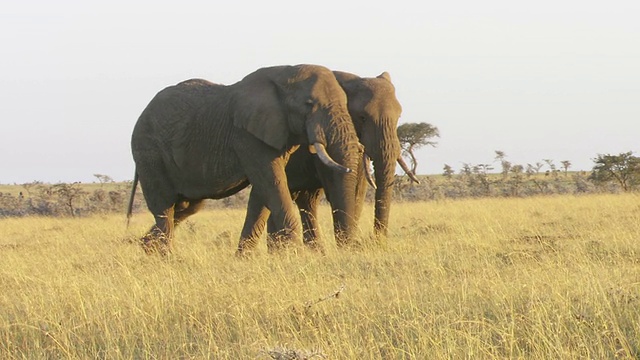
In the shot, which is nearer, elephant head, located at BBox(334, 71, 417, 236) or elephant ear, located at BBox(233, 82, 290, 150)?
elephant ear, located at BBox(233, 82, 290, 150)

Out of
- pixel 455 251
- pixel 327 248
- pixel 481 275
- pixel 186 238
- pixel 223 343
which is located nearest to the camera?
pixel 223 343

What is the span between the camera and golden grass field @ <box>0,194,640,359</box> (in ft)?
17.4

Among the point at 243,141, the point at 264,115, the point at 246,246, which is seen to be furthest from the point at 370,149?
the point at 246,246

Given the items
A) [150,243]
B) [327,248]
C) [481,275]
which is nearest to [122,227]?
[150,243]

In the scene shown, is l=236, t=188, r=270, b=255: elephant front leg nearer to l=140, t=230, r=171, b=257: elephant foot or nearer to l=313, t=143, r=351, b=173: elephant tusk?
l=140, t=230, r=171, b=257: elephant foot

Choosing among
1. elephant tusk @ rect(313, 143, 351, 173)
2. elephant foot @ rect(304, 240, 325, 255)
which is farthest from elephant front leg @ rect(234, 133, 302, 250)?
elephant tusk @ rect(313, 143, 351, 173)

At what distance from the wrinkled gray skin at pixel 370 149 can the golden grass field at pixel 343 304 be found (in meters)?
0.86

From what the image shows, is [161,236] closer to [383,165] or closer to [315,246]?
[315,246]

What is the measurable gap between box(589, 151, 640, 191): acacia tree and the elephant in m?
23.6

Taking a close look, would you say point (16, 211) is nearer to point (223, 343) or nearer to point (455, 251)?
point (455, 251)

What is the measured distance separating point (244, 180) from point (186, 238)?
402 cm

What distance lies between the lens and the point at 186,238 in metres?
15.3

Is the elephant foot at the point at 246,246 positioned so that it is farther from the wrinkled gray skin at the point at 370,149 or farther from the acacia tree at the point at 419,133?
the acacia tree at the point at 419,133

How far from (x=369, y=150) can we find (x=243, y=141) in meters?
1.64
